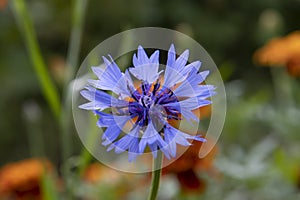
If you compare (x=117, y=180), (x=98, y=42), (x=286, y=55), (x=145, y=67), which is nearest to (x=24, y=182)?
(x=117, y=180)

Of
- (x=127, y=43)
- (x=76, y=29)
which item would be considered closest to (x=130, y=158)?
(x=127, y=43)

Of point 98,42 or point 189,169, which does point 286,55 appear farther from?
point 98,42

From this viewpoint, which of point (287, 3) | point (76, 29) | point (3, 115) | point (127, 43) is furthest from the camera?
point (287, 3)

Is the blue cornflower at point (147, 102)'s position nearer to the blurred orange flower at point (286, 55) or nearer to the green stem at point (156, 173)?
the green stem at point (156, 173)

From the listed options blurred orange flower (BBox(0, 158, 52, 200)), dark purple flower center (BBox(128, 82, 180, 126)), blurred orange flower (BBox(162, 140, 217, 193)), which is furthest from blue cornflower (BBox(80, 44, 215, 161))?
blurred orange flower (BBox(0, 158, 52, 200))

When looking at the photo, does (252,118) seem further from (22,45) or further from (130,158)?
(22,45)

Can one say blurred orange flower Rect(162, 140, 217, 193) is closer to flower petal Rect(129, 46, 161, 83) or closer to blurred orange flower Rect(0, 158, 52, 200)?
blurred orange flower Rect(0, 158, 52, 200)

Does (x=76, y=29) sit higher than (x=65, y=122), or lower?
higher

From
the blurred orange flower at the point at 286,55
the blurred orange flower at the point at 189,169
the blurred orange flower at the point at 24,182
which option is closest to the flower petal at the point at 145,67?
the blurred orange flower at the point at 189,169

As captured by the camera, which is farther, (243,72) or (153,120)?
(243,72)
